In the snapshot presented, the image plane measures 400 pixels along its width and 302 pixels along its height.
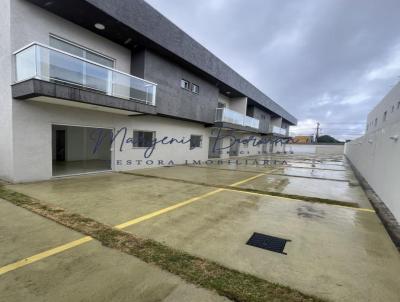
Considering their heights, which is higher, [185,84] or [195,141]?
[185,84]

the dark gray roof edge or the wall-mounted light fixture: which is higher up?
the dark gray roof edge

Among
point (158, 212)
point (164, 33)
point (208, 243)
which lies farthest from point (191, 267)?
point (164, 33)

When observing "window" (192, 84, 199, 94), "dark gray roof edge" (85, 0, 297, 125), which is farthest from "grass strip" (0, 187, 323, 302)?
"window" (192, 84, 199, 94)

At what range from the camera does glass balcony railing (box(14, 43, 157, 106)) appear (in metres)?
6.20

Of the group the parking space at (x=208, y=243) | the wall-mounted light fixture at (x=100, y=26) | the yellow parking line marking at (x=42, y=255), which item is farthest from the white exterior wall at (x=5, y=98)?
the yellow parking line marking at (x=42, y=255)

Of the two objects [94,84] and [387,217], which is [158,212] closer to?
[387,217]

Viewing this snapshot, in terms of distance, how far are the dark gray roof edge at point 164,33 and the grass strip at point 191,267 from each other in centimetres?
707

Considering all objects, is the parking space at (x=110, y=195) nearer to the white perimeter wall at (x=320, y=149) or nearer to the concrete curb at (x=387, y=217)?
the concrete curb at (x=387, y=217)

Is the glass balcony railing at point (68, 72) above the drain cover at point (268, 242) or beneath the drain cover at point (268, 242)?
above

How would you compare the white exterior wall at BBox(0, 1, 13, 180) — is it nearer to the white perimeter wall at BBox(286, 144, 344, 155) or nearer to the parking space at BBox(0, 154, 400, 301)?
the parking space at BBox(0, 154, 400, 301)

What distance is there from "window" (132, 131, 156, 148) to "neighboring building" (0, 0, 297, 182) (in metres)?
0.05

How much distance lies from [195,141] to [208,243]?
42.9 feet

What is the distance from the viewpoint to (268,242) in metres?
3.52

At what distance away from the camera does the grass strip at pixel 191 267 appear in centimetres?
223
